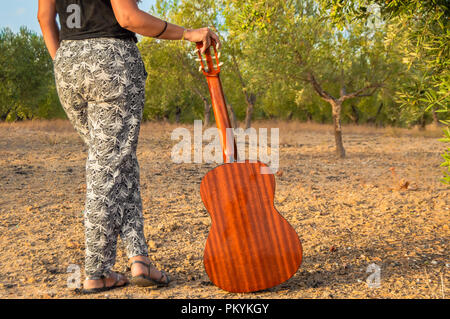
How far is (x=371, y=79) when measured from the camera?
1025 centimetres

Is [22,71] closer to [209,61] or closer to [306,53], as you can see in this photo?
[306,53]

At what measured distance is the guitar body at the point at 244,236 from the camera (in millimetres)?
2301

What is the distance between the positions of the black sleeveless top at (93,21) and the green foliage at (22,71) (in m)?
22.8

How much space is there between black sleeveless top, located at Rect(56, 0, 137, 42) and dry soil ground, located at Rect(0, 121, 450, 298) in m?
1.51

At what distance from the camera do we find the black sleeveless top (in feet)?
7.20

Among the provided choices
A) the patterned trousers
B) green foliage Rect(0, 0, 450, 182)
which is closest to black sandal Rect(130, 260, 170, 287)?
the patterned trousers

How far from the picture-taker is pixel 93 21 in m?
2.20

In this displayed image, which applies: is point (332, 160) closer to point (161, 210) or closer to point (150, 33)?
point (161, 210)

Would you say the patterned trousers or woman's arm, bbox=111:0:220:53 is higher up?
woman's arm, bbox=111:0:220:53

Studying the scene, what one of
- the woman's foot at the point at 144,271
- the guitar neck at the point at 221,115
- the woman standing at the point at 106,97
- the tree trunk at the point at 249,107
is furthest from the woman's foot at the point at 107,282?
the tree trunk at the point at 249,107

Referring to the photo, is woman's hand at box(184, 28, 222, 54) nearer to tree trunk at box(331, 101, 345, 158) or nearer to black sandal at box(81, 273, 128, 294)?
black sandal at box(81, 273, 128, 294)

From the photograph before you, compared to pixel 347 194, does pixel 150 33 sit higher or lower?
higher

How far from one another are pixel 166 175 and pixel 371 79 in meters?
6.37

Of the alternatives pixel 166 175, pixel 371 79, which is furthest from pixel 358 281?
pixel 371 79
